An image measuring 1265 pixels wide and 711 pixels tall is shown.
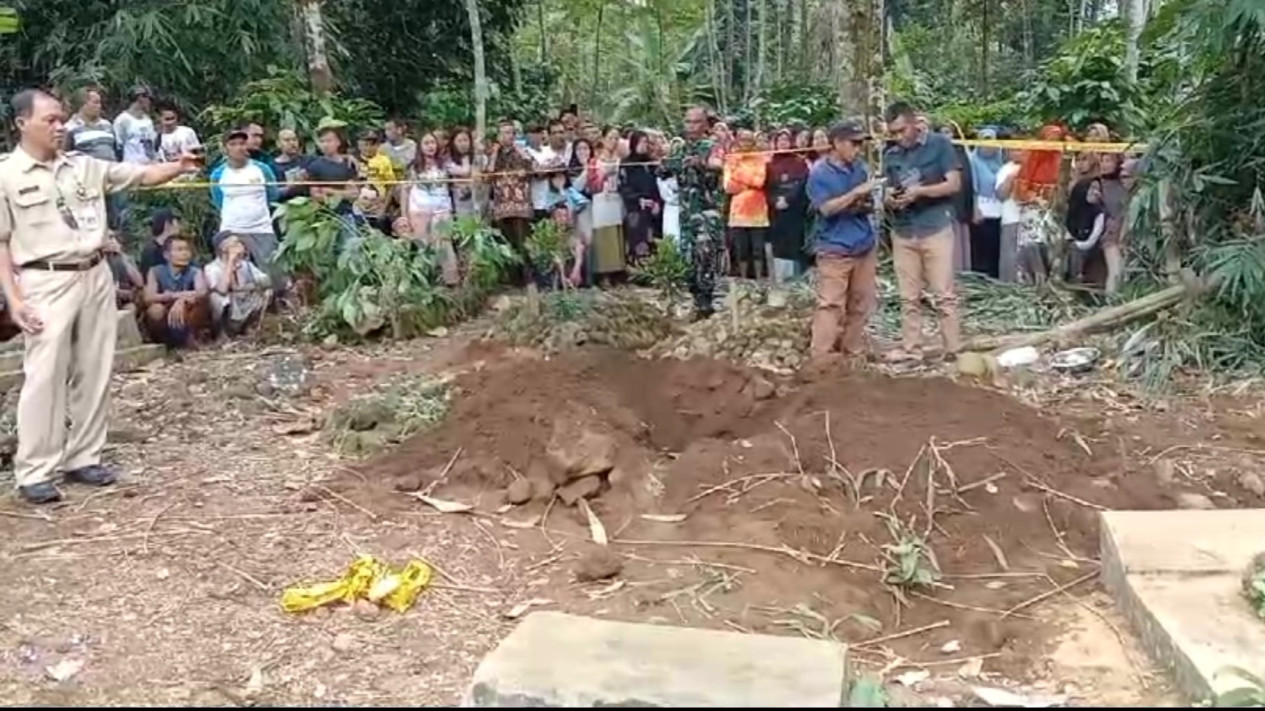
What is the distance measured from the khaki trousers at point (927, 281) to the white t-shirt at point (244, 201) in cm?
433

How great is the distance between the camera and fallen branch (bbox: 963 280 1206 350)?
8016 mm

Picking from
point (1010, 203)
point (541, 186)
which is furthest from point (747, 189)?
point (1010, 203)

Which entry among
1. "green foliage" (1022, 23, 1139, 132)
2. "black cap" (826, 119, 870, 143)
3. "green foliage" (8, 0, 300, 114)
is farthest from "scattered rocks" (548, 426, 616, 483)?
"green foliage" (8, 0, 300, 114)

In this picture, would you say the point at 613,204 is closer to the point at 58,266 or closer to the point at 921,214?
the point at 921,214

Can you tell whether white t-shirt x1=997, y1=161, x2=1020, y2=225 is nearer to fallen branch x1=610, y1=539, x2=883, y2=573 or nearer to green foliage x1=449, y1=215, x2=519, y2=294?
green foliage x1=449, y1=215, x2=519, y2=294

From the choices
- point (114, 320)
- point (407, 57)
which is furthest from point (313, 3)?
point (114, 320)

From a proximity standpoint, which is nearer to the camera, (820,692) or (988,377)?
(820,692)

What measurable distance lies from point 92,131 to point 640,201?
13.1 feet

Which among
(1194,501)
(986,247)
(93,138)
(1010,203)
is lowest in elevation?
(1194,501)

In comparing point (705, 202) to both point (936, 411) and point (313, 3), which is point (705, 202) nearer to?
point (936, 411)

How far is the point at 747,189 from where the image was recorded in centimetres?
1020

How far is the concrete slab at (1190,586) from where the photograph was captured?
3.79m

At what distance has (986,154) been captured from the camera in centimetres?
1049

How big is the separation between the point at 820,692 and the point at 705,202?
6624mm
